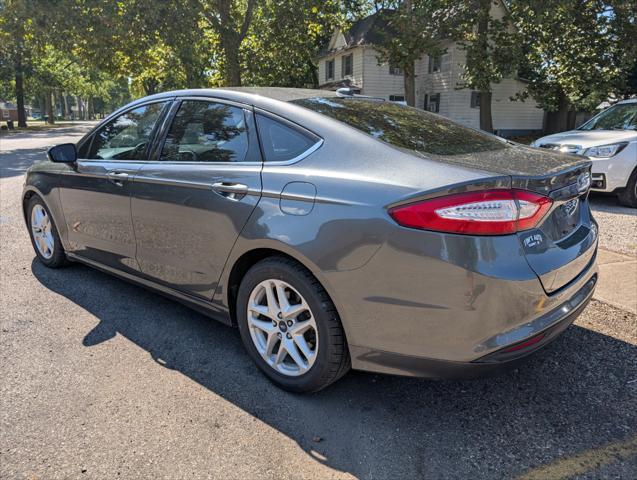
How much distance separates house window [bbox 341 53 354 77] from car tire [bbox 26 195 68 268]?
2826 cm

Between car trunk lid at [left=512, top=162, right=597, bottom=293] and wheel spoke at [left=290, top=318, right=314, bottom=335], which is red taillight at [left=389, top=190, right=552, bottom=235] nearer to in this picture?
car trunk lid at [left=512, top=162, right=597, bottom=293]

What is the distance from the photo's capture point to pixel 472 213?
6.76ft

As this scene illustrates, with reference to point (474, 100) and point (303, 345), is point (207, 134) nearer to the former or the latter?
point (303, 345)

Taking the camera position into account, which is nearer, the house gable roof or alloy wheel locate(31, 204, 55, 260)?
alloy wheel locate(31, 204, 55, 260)

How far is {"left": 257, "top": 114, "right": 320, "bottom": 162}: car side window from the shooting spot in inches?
104

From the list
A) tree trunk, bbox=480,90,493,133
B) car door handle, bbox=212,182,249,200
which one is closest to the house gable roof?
tree trunk, bbox=480,90,493,133

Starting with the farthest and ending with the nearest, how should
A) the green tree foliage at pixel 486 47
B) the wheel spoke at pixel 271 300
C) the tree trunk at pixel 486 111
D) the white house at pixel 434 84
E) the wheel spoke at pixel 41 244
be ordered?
the white house at pixel 434 84, the tree trunk at pixel 486 111, the green tree foliage at pixel 486 47, the wheel spoke at pixel 41 244, the wheel spoke at pixel 271 300

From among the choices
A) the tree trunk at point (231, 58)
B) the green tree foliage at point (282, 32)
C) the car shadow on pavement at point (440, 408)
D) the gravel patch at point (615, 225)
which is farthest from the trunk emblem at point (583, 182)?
the tree trunk at point (231, 58)

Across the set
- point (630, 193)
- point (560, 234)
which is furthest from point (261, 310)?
point (630, 193)

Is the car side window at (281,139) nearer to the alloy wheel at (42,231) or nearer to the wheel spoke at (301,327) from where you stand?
the wheel spoke at (301,327)

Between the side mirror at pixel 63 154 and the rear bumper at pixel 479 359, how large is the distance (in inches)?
119

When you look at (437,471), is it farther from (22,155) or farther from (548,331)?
(22,155)

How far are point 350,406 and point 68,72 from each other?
69841 millimetres

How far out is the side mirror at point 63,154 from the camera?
4.02 meters
